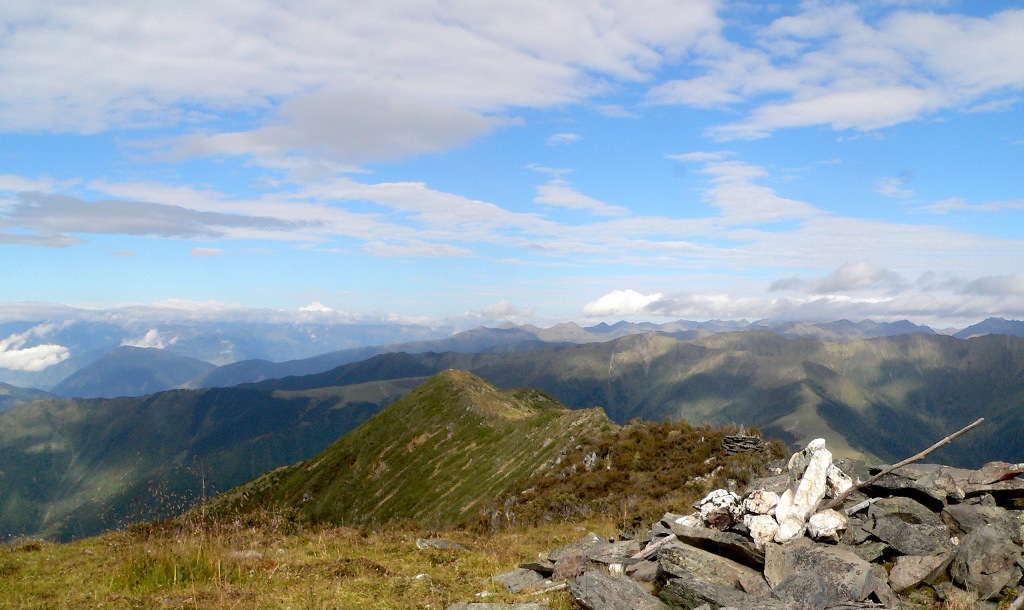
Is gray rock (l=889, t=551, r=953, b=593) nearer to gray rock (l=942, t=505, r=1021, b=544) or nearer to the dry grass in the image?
gray rock (l=942, t=505, r=1021, b=544)

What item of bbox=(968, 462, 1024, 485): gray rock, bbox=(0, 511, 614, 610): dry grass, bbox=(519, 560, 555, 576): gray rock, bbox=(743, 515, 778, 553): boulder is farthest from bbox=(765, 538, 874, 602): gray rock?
bbox=(968, 462, 1024, 485): gray rock

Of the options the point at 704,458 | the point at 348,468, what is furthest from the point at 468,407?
the point at 704,458

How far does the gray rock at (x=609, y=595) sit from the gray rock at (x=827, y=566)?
2.49 m

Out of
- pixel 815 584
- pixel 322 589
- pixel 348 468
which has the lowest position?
pixel 348 468

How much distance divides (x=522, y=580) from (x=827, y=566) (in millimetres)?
6527

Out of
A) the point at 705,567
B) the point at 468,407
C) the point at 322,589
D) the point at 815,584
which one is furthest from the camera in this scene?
the point at 468,407

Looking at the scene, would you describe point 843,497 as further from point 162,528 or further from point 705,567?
point 162,528

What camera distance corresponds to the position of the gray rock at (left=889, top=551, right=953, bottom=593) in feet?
37.1

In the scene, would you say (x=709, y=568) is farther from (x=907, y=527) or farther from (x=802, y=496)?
(x=907, y=527)

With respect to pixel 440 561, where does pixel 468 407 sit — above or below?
below

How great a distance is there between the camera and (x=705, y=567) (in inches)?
465

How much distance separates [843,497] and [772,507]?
1.55m

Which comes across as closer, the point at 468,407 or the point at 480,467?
the point at 480,467

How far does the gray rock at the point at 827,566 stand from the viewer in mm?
10461
